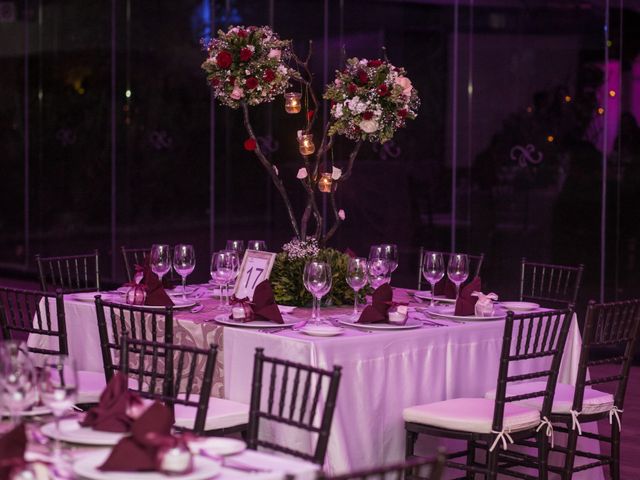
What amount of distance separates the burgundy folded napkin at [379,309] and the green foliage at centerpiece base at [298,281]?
52 centimetres

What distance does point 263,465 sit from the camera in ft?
8.98

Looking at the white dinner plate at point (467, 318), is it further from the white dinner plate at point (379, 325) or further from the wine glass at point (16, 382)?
the wine glass at point (16, 382)

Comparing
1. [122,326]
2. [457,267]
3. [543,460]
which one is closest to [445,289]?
[457,267]

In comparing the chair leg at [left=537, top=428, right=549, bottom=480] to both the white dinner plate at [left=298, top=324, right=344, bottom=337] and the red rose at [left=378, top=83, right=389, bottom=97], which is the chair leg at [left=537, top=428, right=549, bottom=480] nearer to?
the white dinner plate at [left=298, top=324, right=344, bottom=337]

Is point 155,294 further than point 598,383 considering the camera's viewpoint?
Yes

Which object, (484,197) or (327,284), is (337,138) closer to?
(484,197)

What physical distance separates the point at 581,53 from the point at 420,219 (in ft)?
5.93

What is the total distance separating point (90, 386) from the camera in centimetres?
498

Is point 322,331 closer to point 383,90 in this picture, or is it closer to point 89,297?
point 383,90

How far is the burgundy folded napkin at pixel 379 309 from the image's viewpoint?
15.6 ft

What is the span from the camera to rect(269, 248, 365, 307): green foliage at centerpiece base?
5344mm

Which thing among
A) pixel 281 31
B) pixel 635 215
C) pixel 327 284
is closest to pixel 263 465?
pixel 327 284

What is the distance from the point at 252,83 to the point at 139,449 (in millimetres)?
2998

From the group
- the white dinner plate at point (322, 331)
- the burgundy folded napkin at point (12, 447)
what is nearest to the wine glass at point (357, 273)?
the white dinner plate at point (322, 331)
